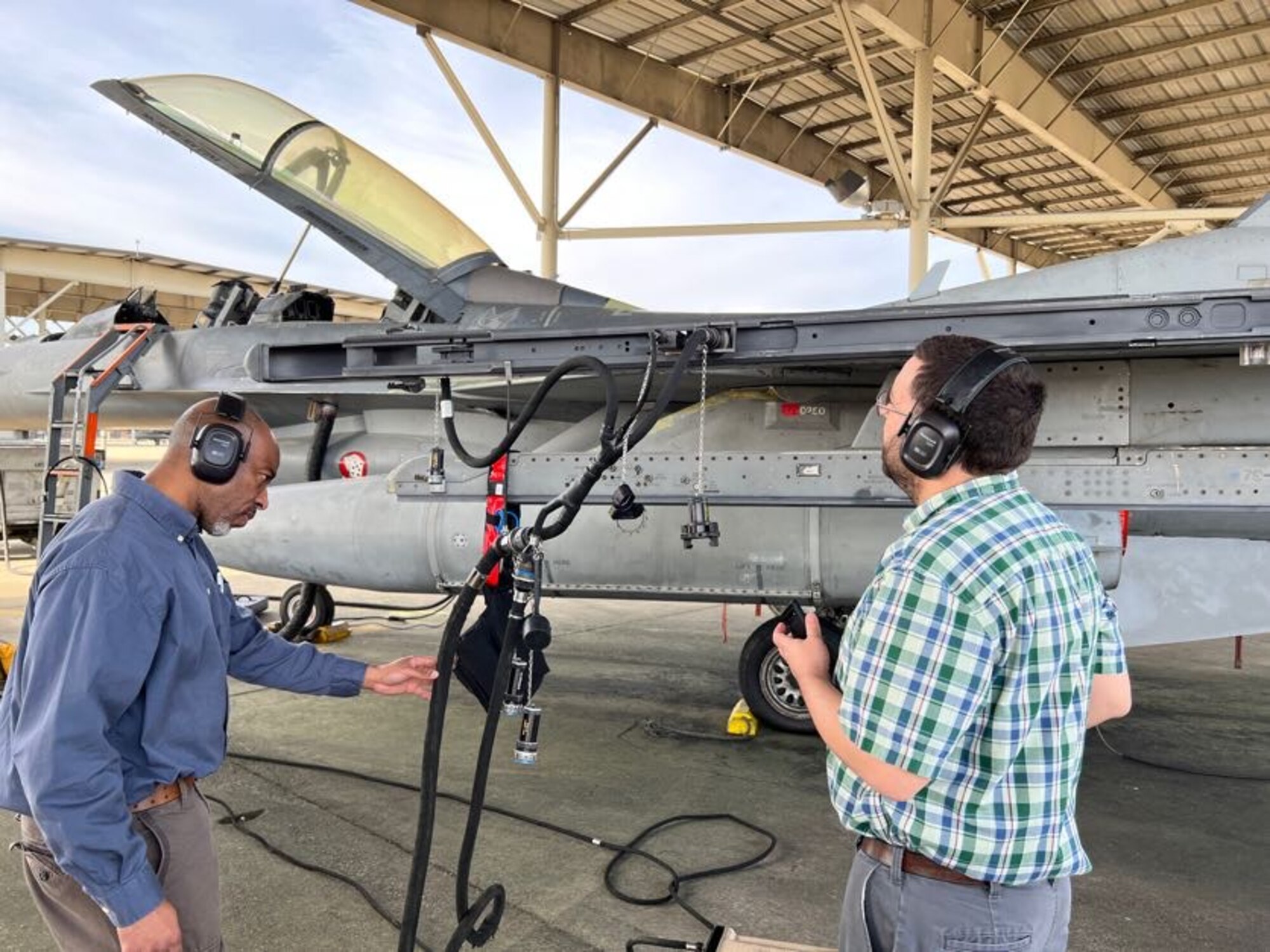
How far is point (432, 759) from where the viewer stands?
184cm

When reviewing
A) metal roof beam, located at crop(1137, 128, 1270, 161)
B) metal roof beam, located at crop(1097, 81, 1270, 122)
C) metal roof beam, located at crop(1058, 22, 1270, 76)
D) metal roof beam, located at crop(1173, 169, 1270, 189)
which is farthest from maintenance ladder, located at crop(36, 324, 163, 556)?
metal roof beam, located at crop(1173, 169, 1270, 189)

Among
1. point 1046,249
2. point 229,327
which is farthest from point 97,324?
point 1046,249

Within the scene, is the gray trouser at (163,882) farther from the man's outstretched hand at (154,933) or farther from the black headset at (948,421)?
the black headset at (948,421)

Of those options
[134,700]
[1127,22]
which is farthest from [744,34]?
[134,700]

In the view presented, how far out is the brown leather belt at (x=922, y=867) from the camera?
4.53ft

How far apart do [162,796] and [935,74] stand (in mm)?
13705

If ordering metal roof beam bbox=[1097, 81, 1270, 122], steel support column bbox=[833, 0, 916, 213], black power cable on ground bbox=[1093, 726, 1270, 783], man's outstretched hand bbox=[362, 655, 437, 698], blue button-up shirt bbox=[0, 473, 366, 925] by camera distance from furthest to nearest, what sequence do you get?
metal roof beam bbox=[1097, 81, 1270, 122], steel support column bbox=[833, 0, 916, 213], black power cable on ground bbox=[1093, 726, 1270, 783], man's outstretched hand bbox=[362, 655, 437, 698], blue button-up shirt bbox=[0, 473, 366, 925]

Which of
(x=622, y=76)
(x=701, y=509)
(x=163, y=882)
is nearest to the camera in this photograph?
(x=163, y=882)

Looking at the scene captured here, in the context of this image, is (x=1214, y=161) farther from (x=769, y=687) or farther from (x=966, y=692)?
(x=966, y=692)

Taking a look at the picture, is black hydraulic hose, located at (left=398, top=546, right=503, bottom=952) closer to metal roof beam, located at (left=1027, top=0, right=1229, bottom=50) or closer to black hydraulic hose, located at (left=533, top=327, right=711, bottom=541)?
black hydraulic hose, located at (left=533, top=327, right=711, bottom=541)

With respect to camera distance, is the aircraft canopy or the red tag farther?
the red tag

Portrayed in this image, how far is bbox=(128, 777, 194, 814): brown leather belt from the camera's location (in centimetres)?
172

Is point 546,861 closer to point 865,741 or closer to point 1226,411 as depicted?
point 865,741

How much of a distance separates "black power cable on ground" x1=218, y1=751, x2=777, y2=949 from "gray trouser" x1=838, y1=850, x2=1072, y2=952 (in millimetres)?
1278
